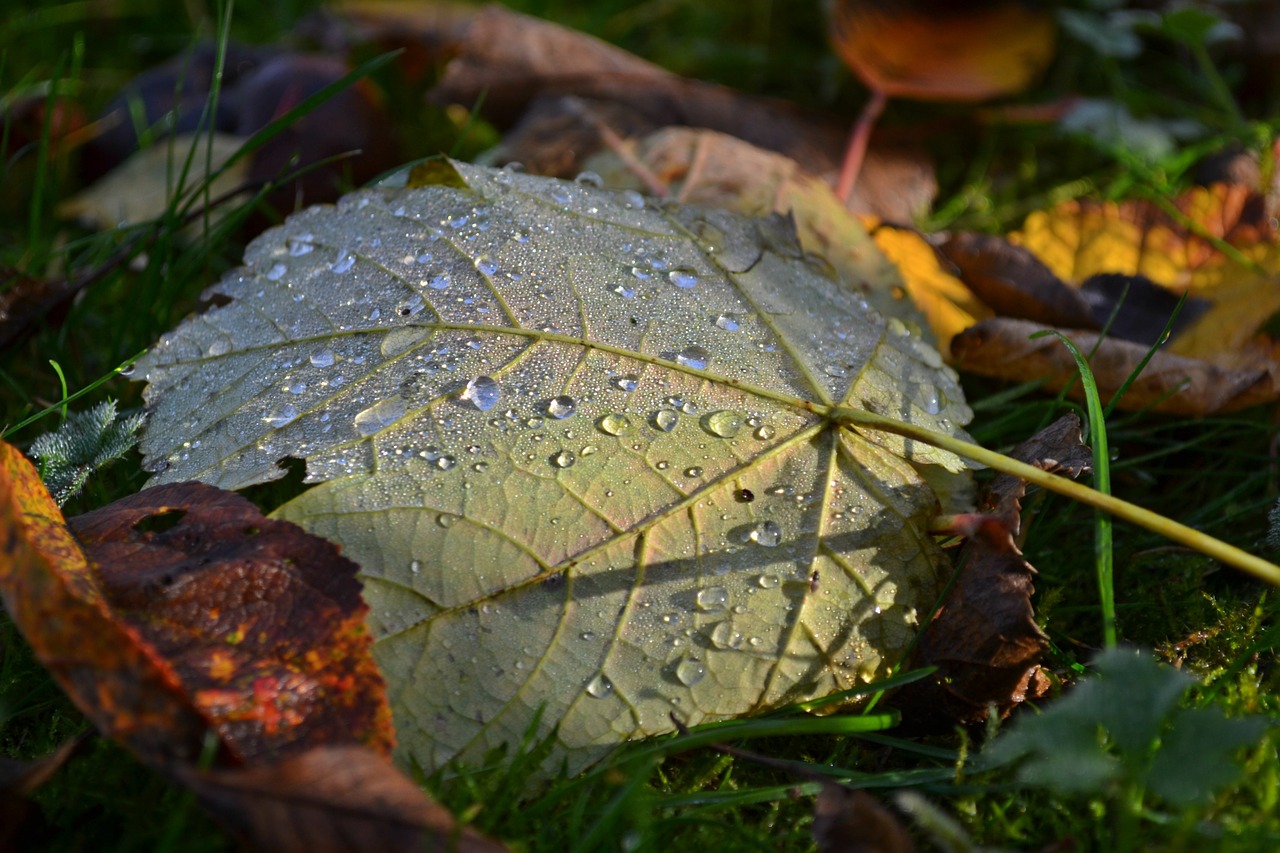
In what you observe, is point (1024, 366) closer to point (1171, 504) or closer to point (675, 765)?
point (1171, 504)

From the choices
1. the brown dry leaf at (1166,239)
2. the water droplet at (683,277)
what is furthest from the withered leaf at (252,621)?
the brown dry leaf at (1166,239)

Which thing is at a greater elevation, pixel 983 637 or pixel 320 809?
pixel 320 809

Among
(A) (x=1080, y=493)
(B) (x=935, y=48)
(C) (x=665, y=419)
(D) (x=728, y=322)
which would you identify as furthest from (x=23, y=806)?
(B) (x=935, y=48)

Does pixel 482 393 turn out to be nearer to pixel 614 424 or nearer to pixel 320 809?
pixel 614 424

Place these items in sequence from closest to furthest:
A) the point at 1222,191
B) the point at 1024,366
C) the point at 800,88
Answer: the point at 1024,366
the point at 1222,191
the point at 800,88

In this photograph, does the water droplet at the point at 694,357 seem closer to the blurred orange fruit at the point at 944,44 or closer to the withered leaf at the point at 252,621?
the withered leaf at the point at 252,621

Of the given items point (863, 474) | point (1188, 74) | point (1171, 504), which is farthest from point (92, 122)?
point (1188, 74)
